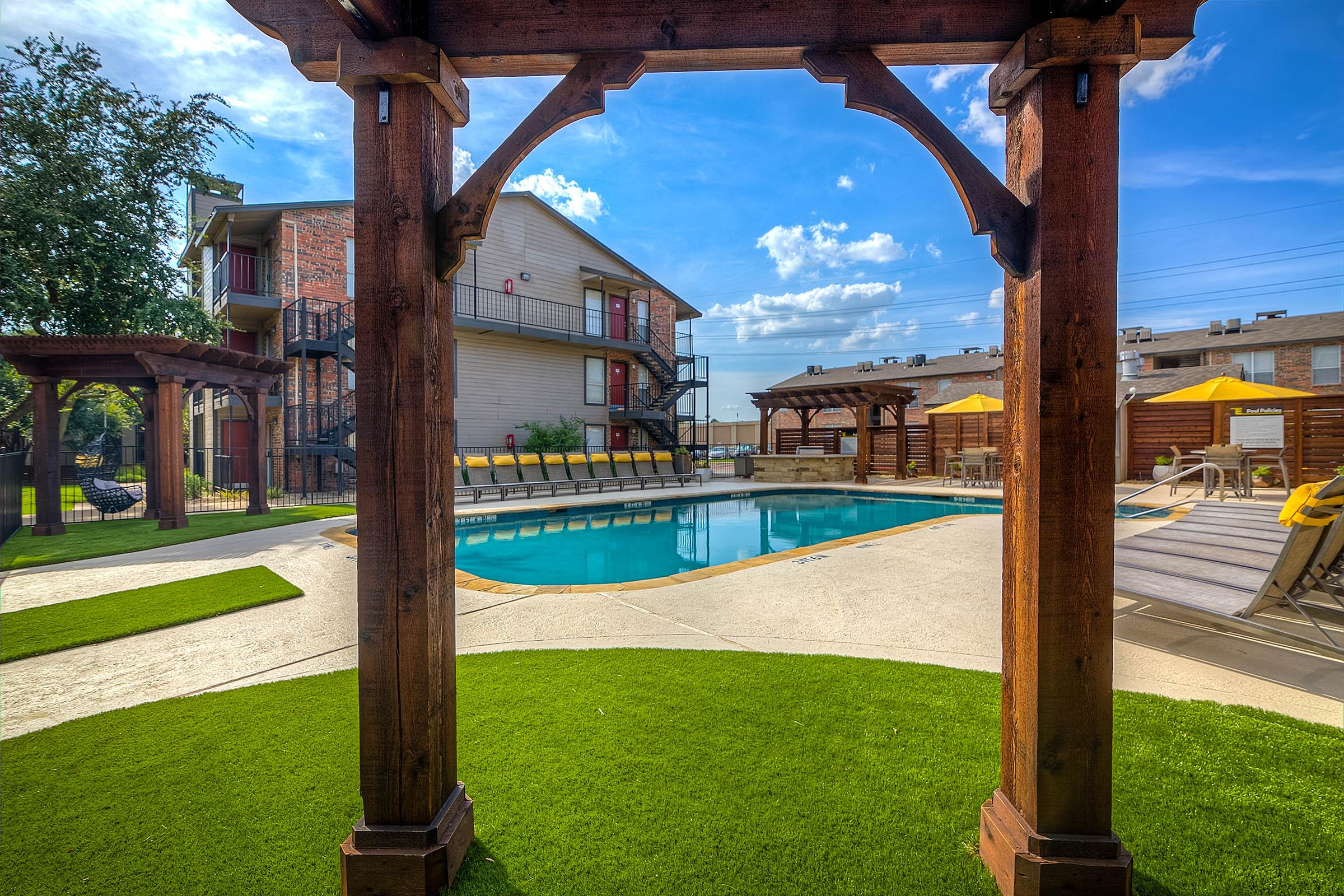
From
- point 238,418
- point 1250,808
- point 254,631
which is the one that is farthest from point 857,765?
point 238,418

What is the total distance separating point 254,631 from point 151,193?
1291cm

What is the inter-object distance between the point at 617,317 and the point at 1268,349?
22.0 meters

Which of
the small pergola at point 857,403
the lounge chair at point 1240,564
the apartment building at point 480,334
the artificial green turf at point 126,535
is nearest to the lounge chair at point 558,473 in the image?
the apartment building at point 480,334

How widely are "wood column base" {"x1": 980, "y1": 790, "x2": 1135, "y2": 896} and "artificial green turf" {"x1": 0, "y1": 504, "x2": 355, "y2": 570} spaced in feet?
28.5

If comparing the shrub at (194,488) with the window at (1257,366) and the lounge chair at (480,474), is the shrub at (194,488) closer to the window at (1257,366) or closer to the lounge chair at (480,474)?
the lounge chair at (480,474)

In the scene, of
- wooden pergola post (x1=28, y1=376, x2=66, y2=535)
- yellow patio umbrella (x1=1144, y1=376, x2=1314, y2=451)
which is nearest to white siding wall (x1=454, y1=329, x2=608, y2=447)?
wooden pergola post (x1=28, y1=376, x2=66, y2=535)

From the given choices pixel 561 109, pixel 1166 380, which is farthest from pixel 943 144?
pixel 1166 380

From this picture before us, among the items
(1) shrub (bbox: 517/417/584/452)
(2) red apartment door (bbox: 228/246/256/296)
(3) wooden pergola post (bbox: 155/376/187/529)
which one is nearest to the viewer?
(3) wooden pergola post (bbox: 155/376/187/529)

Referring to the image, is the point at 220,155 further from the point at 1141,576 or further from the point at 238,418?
the point at 1141,576

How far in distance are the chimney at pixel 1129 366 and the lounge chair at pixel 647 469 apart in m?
11.2

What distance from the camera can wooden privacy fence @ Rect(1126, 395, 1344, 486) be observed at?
12.9 metres

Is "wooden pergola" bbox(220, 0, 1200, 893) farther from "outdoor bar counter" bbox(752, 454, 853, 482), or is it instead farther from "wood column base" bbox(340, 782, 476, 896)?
"outdoor bar counter" bbox(752, 454, 853, 482)

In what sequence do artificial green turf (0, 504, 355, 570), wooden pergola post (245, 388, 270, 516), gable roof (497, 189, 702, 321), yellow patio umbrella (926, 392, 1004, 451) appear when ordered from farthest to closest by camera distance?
1. gable roof (497, 189, 702, 321)
2. yellow patio umbrella (926, 392, 1004, 451)
3. wooden pergola post (245, 388, 270, 516)
4. artificial green turf (0, 504, 355, 570)

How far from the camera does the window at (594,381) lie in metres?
19.4
